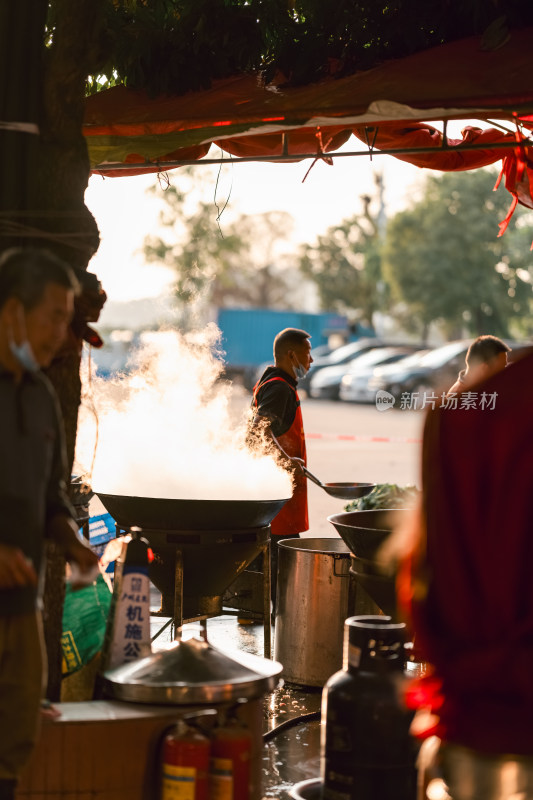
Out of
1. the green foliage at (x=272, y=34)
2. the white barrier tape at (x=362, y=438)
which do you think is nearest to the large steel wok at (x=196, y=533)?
the green foliage at (x=272, y=34)

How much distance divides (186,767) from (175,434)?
2750mm

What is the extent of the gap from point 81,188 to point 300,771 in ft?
9.20

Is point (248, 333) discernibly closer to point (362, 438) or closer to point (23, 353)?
point (362, 438)

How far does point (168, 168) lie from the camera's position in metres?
6.69

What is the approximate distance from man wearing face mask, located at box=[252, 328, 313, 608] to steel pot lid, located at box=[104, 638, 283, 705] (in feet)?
9.21

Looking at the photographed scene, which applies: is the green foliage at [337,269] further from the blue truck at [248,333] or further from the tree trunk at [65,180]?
the tree trunk at [65,180]

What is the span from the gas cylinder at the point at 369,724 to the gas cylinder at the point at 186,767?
54 cm

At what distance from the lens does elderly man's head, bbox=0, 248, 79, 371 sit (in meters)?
2.90

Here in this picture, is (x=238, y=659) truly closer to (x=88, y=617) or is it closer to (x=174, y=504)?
(x=88, y=617)

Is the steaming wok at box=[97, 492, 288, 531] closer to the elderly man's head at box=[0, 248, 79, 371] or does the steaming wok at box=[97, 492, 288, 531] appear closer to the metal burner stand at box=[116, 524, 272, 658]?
the metal burner stand at box=[116, 524, 272, 658]

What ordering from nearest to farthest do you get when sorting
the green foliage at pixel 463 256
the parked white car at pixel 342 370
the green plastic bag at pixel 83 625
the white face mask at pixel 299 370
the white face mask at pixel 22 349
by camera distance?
the white face mask at pixel 22 349 → the green plastic bag at pixel 83 625 → the white face mask at pixel 299 370 → the parked white car at pixel 342 370 → the green foliage at pixel 463 256

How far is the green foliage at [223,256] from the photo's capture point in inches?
1746

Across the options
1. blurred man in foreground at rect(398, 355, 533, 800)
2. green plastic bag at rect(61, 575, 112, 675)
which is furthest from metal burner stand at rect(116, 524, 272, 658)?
blurred man in foreground at rect(398, 355, 533, 800)

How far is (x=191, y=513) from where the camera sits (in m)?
5.12
